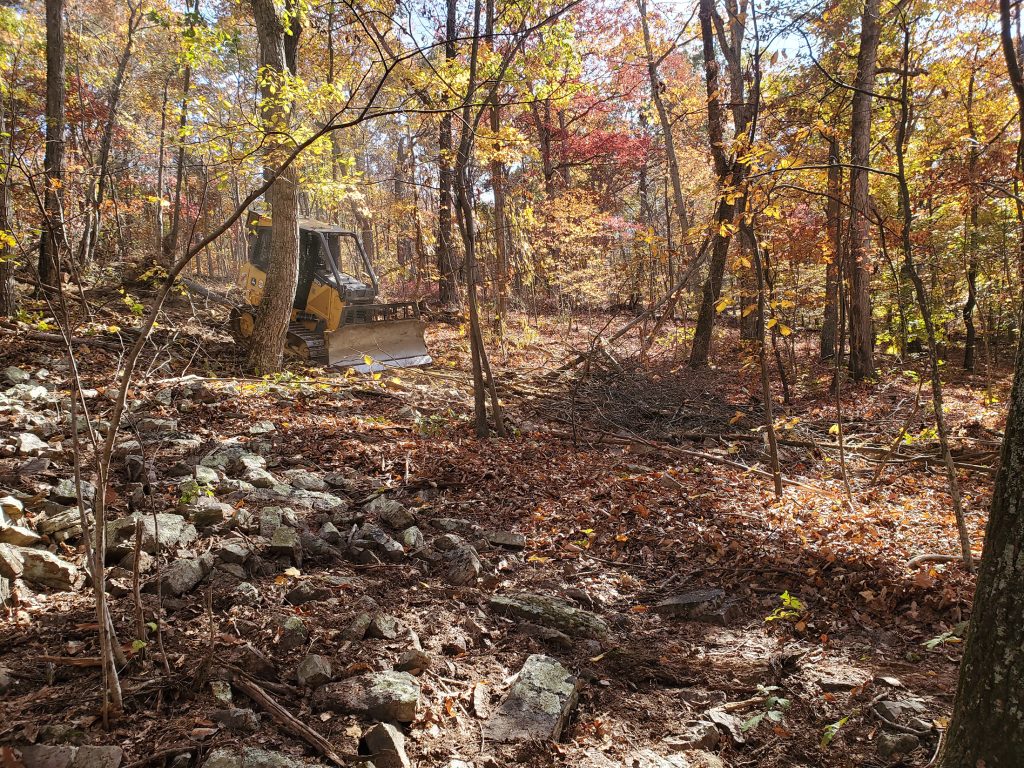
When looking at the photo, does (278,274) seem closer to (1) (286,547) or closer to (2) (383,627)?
(1) (286,547)

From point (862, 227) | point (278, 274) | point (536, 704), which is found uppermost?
point (862, 227)

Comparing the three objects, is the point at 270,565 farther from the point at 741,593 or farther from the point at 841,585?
the point at 841,585

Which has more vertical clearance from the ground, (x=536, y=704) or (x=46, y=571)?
(x=46, y=571)

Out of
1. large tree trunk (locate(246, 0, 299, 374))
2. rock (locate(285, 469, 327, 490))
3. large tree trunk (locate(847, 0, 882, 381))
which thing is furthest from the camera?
large tree trunk (locate(847, 0, 882, 381))

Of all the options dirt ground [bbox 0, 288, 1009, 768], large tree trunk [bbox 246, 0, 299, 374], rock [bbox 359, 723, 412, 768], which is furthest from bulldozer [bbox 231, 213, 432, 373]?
rock [bbox 359, 723, 412, 768]

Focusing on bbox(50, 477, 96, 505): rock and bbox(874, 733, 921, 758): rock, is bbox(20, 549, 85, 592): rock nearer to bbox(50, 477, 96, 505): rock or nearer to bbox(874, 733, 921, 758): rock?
bbox(50, 477, 96, 505): rock

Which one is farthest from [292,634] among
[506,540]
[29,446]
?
[29,446]

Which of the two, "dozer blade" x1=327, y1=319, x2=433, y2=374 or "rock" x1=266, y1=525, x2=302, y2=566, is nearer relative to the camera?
"rock" x1=266, y1=525, x2=302, y2=566

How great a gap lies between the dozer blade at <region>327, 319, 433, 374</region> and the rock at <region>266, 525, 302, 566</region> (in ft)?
21.1

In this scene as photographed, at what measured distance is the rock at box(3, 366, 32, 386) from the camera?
6.18 m

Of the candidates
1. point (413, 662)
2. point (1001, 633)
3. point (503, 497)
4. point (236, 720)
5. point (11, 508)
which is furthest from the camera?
point (503, 497)

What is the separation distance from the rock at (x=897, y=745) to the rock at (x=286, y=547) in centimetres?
315

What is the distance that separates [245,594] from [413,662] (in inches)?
40.9

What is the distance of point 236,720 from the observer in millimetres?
2191
